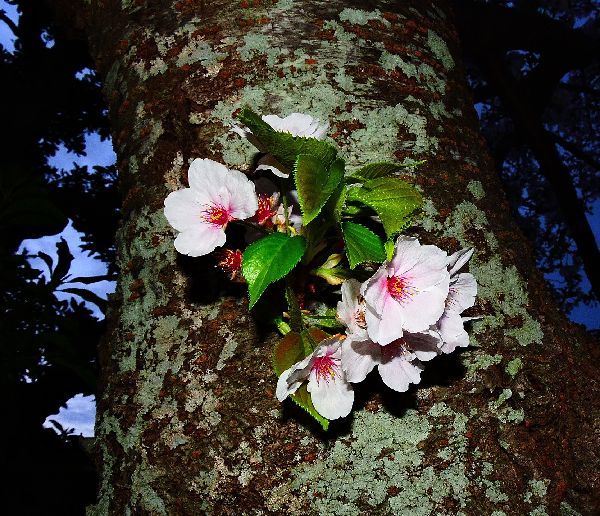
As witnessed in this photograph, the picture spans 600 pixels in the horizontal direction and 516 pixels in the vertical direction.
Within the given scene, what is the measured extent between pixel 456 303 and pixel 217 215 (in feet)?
1.07

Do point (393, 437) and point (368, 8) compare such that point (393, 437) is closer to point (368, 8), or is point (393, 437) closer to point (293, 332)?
point (293, 332)

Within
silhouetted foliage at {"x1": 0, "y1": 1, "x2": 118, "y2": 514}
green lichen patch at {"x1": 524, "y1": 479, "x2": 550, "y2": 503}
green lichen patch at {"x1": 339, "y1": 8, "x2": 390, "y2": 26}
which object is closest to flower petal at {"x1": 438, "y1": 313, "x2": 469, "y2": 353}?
green lichen patch at {"x1": 524, "y1": 479, "x2": 550, "y2": 503}

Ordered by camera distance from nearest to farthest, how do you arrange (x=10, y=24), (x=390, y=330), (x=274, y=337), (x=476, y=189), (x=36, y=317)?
1. (x=390, y=330)
2. (x=274, y=337)
3. (x=476, y=189)
4. (x=36, y=317)
5. (x=10, y=24)

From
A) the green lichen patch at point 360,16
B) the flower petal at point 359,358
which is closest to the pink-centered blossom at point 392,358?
the flower petal at point 359,358

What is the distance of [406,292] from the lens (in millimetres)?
589

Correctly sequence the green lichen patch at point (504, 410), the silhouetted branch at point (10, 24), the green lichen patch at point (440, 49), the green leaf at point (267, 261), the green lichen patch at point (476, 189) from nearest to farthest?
the green leaf at point (267, 261), the green lichen patch at point (504, 410), the green lichen patch at point (476, 189), the green lichen patch at point (440, 49), the silhouetted branch at point (10, 24)

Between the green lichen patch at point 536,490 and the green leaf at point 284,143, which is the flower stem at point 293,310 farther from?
the green lichen patch at point 536,490

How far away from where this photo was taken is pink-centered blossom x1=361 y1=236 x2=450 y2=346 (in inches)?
22.8

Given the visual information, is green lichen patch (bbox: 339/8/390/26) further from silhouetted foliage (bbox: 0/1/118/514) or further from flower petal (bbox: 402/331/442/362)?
silhouetted foliage (bbox: 0/1/118/514)

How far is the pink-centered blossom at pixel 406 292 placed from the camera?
1.90 ft

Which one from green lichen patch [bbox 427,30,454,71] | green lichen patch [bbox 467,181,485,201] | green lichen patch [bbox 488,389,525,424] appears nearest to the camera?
green lichen patch [bbox 488,389,525,424]

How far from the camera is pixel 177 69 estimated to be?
2.84ft

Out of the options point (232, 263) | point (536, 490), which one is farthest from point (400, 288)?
point (536, 490)

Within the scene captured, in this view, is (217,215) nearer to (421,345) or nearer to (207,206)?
(207,206)
